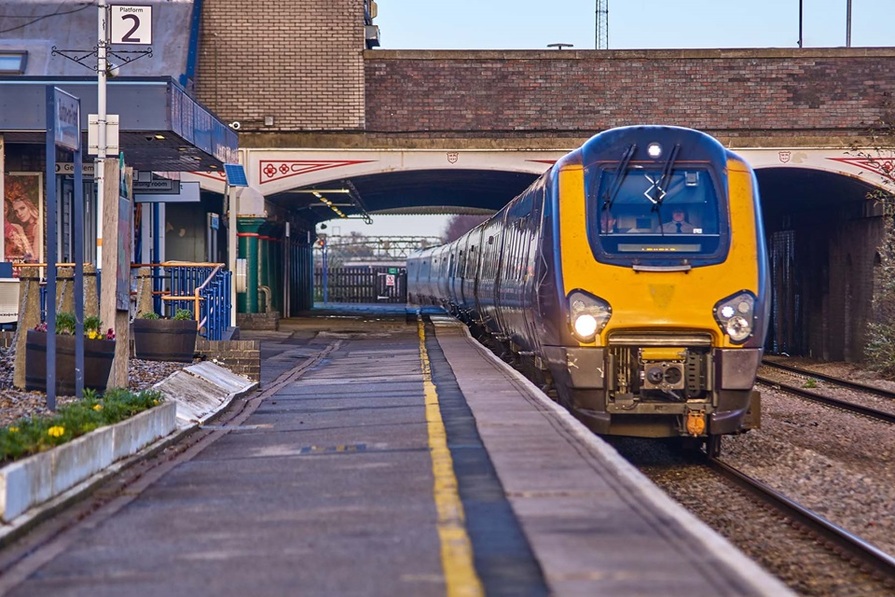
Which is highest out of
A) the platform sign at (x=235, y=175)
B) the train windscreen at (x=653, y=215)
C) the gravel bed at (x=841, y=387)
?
the platform sign at (x=235, y=175)

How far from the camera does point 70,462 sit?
8227 millimetres

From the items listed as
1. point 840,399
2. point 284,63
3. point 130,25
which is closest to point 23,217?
point 130,25

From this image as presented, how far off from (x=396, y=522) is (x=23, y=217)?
2063 cm

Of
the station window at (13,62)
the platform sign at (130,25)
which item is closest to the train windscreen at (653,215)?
the platform sign at (130,25)

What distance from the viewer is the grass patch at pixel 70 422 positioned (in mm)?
7762

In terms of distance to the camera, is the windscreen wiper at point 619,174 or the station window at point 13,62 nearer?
the windscreen wiper at point 619,174

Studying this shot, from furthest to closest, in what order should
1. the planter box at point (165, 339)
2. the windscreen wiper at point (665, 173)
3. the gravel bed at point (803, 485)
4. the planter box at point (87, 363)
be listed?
the planter box at point (165, 339)
the planter box at point (87, 363)
the windscreen wiper at point (665, 173)
the gravel bed at point (803, 485)

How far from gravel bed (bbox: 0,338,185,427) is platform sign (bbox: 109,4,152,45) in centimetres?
680

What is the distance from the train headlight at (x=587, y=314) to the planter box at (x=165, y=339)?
22.1 ft

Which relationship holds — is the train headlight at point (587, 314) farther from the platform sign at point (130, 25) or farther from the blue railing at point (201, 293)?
the platform sign at point (130, 25)

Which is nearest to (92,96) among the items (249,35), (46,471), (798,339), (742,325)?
(249,35)

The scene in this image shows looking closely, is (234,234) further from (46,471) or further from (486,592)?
(486,592)

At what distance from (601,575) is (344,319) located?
36.2 metres

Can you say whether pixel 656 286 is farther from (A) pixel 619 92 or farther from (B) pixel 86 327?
(A) pixel 619 92
